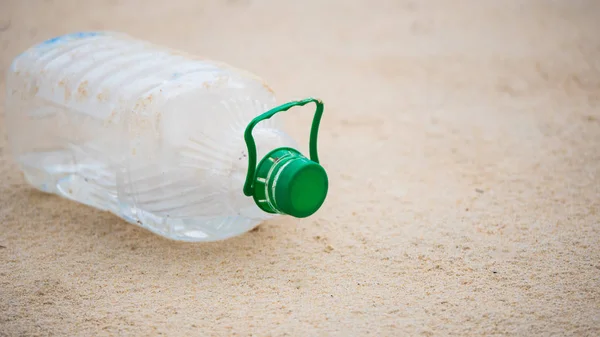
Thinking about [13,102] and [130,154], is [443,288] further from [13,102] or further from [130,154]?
[13,102]

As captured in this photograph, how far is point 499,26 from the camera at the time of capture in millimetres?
3547

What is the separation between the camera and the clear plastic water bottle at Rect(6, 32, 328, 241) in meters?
1.46

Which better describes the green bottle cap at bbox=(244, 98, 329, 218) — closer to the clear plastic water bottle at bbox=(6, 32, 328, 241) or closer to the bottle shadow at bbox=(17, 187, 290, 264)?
the clear plastic water bottle at bbox=(6, 32, 328, 241)

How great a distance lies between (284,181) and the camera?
1.38 m

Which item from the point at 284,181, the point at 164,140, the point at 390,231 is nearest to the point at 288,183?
the point at 284,181

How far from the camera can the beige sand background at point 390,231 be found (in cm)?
141

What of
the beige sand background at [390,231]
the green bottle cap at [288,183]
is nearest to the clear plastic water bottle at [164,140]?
the green bottle cap at [288,183]

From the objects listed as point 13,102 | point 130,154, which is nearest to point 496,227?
point 130,154

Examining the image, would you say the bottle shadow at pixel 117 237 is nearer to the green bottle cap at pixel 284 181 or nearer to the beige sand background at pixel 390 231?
the beige sand background at pixel 390 231

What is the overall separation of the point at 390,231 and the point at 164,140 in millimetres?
652

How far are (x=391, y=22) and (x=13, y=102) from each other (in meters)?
2.28

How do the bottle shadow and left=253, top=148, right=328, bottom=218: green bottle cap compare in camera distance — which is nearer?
left=253, top=148, right=328, bottom=218: green bottle cap

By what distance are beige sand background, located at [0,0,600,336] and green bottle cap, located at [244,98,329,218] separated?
0.22 metres

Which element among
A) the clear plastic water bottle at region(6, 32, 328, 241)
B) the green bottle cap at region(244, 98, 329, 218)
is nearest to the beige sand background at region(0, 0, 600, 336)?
the clear plastic water bottle at region(6, 32, 328, 241)
